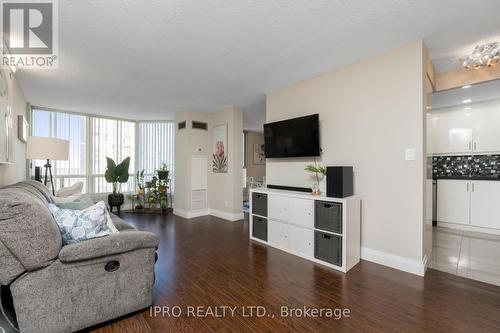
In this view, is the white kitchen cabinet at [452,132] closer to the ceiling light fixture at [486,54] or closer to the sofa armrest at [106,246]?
the ceiling light fixture at [486,54]

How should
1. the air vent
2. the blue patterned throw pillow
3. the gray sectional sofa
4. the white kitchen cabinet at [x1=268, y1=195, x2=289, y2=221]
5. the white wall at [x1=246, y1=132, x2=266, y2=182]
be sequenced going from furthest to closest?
the white wall at [x1=246, y1=132, x2=266, y2=182]
the air vent
the white kitchen cabinet at [x1=268, y1=195, x2=289, y2=221]
the blue patterned throw pillow
the gray sectional sofa

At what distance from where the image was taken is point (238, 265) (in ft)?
8.48

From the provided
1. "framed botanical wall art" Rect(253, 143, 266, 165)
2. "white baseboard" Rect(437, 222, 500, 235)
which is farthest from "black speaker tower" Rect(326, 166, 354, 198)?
"framed botanical wall art" Rect(253, 143, 266, 165)

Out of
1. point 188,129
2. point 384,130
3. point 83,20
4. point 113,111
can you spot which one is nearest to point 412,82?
point 384,130

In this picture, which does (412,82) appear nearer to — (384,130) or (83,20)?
(384,130)

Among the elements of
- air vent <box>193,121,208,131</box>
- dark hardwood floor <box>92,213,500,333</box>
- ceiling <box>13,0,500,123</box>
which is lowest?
dark hardwood floor <box>92,213,500,333</box>

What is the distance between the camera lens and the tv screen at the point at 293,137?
3.04 meters

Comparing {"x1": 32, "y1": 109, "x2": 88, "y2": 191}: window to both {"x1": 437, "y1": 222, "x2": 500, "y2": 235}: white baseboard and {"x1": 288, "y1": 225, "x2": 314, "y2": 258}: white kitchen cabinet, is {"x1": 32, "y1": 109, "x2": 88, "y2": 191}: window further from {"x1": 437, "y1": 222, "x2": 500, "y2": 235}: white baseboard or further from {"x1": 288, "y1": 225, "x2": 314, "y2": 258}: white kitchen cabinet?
{"x1": 437, "y1": 222, "x2": 500, "y2": 235}: white baseboard

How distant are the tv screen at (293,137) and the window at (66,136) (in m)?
4.52

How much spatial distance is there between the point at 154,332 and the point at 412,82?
10.5 ft

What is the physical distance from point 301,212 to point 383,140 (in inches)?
49.5

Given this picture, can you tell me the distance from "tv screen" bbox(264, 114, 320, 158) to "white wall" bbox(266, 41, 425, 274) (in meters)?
0.16

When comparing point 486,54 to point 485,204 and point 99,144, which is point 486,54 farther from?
point 99,144

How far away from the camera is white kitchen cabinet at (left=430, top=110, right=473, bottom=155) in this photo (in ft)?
13.0
